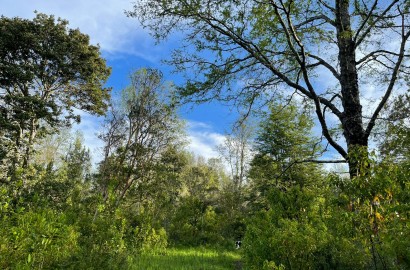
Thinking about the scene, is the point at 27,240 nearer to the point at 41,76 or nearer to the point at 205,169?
the point at 41,76

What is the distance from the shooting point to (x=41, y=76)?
619 inches

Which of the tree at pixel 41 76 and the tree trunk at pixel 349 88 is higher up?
the tree at pixel 41 76

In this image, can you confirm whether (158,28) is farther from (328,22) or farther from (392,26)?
(392,26)

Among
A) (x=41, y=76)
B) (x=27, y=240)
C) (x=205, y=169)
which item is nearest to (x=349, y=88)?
(x=27, y=240)

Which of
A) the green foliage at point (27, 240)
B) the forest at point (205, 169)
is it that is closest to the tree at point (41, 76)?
the forest at point (205, 169)

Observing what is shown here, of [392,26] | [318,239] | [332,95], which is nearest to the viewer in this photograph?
[318,239]

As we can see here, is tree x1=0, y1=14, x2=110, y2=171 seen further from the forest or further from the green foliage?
the green foliage

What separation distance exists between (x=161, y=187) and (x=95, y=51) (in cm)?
909

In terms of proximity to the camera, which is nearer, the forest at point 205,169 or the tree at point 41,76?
the forest at point 205,169

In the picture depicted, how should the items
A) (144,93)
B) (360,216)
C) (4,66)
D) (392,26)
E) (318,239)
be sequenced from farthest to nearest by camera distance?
(144,93) < (4,66) < (392,26) < (318,239) < (360,216)

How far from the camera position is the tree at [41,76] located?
47.6 ft

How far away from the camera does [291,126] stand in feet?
66.6

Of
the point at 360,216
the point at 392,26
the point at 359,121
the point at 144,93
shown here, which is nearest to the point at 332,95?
the point at 359,121

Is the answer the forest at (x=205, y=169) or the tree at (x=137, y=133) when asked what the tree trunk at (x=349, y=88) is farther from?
the tree at (x=137, y=133)
